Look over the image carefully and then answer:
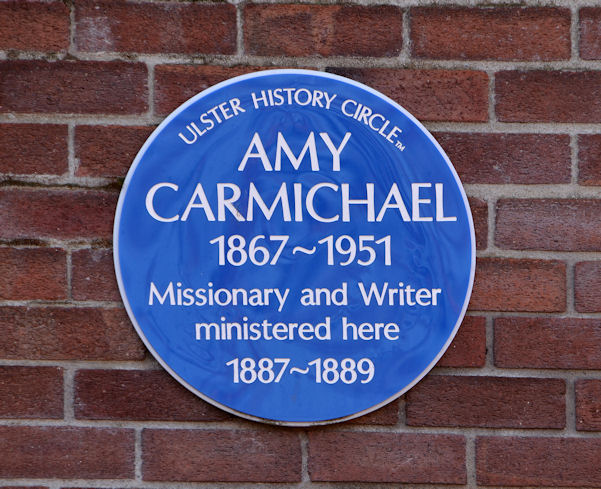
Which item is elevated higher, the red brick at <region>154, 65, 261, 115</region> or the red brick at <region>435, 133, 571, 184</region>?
the red brick at <region>154, 65, 261, 115</region>

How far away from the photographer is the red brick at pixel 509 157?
110cm

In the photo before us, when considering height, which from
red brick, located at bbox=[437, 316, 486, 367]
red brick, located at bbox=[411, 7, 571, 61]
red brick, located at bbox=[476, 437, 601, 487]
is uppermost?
red brick, located at bbox=[411, 7, 571, 61]

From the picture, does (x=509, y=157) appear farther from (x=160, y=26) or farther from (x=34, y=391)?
(x=34, y=391)

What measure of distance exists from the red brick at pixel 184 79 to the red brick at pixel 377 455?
617 millimetres

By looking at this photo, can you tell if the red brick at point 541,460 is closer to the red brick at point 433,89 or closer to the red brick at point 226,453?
the red brick at point 226,453

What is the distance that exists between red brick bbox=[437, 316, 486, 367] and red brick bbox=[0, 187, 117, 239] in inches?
24.3

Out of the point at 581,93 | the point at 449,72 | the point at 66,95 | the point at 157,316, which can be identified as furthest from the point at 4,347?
the point at 581,93

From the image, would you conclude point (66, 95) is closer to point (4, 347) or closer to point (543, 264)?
point (4, 347)

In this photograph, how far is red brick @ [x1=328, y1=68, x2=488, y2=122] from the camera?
3.59ft

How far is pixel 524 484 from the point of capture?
1.11 metres

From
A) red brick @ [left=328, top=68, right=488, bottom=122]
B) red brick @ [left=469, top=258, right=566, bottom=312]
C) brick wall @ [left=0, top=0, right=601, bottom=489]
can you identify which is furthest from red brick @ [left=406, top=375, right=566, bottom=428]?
red brick @ [left=328, top=68, right=488, bottom=122]

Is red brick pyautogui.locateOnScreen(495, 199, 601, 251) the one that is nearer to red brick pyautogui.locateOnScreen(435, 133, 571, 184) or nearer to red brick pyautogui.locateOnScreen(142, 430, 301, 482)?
red brick pyautogui.locateOnScreen(435, 133, 571, 184)

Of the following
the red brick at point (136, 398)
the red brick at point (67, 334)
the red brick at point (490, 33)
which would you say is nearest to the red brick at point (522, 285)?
Result: the red brick at point (490, 33)

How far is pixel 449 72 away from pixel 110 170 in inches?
23.7
